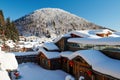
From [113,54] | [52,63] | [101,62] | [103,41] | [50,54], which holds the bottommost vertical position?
[52,63]

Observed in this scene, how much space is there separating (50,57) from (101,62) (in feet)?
43.9

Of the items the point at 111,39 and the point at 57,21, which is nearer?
the point at 111,39

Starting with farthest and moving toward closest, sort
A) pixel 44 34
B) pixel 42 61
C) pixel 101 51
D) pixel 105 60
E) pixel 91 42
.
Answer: pixel 44 34 → pixel 42 61 → pixel 91 42 → pixel 101 51 → pixel 105 60

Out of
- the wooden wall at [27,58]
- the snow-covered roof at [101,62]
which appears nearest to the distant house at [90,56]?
the snow-covered roof at [101,62]

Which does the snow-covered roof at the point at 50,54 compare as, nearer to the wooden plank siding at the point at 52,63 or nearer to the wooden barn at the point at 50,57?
the wooden barn at the point at 50,57

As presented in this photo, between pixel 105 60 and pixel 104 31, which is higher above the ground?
pixel 104 31

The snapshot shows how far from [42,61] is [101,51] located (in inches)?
586

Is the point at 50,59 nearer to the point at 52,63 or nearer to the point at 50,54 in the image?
the point at 52,63

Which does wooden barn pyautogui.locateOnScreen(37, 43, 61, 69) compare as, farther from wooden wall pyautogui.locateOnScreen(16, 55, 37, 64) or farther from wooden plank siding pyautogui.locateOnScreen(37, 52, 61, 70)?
wooden wall pyautogui.locateOnScreen(16, 55, 37, 64)

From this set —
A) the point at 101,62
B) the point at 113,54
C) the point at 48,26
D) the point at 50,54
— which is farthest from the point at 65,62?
the point at 48,26

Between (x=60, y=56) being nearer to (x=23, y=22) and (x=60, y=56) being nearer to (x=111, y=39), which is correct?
(x=111, y=39)

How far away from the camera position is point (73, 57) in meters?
23.8

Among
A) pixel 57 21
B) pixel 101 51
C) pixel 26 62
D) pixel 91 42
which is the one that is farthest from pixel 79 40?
pixel 57 21

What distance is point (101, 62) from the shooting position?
18.6 meters
